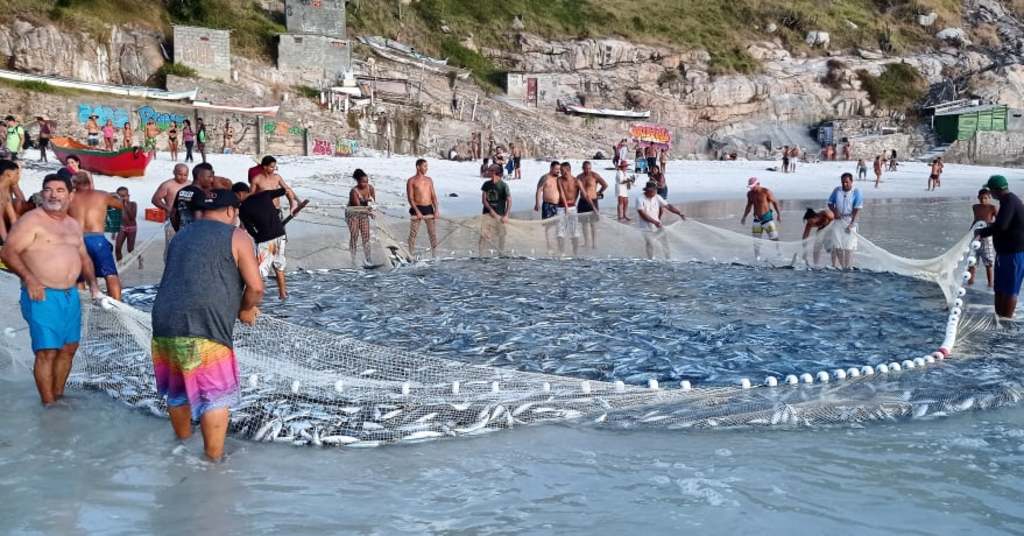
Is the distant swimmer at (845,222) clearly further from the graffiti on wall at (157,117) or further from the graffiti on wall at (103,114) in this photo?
the graffiti on wall at (103,114)

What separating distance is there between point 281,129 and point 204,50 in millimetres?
7186

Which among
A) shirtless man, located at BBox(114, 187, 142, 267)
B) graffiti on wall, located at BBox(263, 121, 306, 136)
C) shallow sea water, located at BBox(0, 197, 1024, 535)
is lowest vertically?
shallow sea water, located at BBox(0, 197, 1024, 535)

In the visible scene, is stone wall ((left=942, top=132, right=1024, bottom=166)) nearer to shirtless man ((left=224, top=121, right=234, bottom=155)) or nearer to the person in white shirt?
shirtless man ((left=224, top=121, right=234, bottom=155))

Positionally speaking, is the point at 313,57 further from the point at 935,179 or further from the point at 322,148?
the point at 935,179

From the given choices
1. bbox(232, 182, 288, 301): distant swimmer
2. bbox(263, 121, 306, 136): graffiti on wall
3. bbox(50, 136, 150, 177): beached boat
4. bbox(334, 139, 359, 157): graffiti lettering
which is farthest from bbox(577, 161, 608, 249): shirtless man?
bbox(263, 121, 306, 136): graffiti on wall

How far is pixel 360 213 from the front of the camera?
1369 cm

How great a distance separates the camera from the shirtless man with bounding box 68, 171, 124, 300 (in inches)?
319

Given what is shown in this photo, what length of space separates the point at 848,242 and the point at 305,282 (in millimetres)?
8430

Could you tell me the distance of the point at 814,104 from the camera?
6284 cm

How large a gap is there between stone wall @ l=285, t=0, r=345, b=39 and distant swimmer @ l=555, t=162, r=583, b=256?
118 ft

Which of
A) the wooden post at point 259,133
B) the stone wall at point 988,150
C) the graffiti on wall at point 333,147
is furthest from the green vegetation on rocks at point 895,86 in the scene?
the wooden post at point 259,133

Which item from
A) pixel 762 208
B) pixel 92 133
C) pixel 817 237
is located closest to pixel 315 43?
pixel 92 133

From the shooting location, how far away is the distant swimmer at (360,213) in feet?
44.6

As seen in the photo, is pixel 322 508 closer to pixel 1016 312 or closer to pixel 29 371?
pixel 29 371
